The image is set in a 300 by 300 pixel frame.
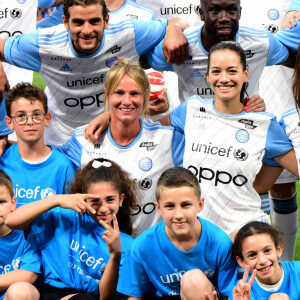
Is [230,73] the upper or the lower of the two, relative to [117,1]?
lower

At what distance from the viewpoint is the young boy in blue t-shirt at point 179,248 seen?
4355 mm

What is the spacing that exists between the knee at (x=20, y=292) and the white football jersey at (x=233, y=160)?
1.27m

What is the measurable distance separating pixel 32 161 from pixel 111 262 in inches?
43.9

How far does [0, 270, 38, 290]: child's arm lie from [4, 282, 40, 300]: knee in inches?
6.8

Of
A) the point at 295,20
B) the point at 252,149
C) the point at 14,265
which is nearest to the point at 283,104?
the point at 295,20

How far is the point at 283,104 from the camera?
625 centimetres

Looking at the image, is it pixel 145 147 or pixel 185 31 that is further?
pixel 185 31

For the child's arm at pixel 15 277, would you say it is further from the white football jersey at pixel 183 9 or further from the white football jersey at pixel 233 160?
the white football jersey at pixel 183 9

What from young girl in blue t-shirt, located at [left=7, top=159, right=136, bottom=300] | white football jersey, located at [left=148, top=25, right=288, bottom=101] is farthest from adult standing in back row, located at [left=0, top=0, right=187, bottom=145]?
young girl in blue t-shirt, located at [left=7, top=159, right=136, bottom=300]

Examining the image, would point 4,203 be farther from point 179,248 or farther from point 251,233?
point 251,233

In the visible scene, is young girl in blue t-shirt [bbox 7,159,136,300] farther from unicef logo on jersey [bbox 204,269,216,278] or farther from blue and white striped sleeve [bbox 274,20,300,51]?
blue and white striped sleeve [bbox 274,20,300,51]

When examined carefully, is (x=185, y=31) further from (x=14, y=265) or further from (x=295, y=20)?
(x=14, y=265)

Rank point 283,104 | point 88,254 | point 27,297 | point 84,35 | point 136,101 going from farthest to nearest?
1. point 283,104
2. point 84,35
3. point 136,101
4. point 88,254
5. point 27,297

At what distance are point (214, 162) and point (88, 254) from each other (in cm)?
104
